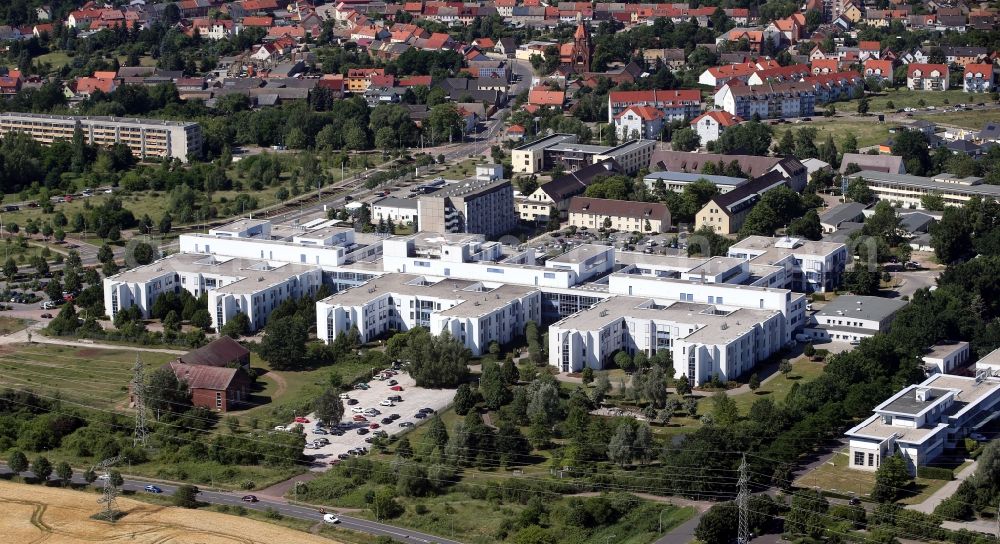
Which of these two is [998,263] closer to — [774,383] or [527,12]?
[774,383]

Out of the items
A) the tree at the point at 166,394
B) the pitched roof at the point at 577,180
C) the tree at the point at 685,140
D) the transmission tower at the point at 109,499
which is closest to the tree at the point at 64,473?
the transmission tower at the point at 109,499

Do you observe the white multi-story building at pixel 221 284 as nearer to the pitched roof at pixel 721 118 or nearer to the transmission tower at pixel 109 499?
the transmission tower at pixel 109 499

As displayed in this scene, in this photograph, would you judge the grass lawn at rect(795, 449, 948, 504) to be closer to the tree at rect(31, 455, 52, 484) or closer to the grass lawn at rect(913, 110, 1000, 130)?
the tree at rect(31, 455, 52, 484)

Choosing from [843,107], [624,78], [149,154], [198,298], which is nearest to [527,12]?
[624,78]

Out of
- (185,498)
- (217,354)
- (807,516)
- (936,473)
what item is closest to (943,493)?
(936,473)

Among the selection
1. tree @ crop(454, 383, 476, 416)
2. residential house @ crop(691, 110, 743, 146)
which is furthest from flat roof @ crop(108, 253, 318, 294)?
residential house @ crop(691, 110, 743, 146)

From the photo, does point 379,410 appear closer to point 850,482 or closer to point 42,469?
point 42,469

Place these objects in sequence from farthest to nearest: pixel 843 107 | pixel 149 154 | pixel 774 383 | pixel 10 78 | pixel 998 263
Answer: pixel 10 78 → pixel 843 107 → pixel 149 154 → pixel 998 263 → pixel 774 383
